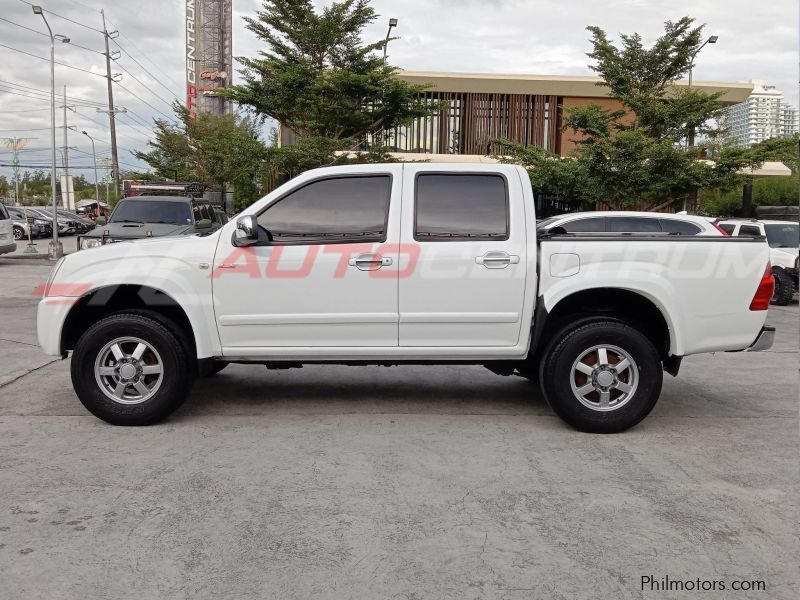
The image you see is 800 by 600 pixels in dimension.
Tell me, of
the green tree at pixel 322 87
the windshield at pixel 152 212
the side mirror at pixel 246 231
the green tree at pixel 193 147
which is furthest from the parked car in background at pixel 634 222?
the green tree at pixel 193 147

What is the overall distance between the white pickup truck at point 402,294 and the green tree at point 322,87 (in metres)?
19.3

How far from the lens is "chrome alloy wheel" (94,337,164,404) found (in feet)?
19.1

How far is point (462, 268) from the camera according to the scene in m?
5.76

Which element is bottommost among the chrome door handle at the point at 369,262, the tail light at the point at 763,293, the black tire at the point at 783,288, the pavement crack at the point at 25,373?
the pavement crack at the point at 25,373

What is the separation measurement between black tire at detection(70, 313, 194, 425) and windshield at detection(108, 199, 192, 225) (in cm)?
998

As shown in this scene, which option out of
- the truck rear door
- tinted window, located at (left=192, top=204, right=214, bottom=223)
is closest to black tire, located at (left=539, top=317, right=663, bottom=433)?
the truck rear door

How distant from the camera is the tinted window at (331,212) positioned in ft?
19.3

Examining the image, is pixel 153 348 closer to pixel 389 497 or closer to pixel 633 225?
pixel 389 497

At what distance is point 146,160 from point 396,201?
4237 centimetres

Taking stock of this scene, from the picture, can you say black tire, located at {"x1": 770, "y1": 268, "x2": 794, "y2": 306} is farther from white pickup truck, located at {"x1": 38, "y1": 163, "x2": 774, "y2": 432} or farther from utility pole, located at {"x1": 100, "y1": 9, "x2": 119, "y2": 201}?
utility pole, located at {"x1": 100, "y1": 9, "x2": 119, "y2": 201}

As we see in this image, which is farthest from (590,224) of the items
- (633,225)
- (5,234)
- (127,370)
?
(5,234)

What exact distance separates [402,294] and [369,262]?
1.12 feet

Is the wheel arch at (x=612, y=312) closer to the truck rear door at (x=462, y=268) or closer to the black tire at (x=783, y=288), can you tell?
the truck rear door at (x=462, y=268)

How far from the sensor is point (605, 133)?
23.0 metres
